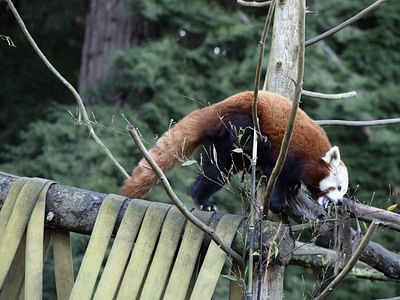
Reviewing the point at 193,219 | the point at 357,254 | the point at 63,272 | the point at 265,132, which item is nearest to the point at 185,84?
the point at 265,132

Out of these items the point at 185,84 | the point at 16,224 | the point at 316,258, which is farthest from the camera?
the point at 185,84

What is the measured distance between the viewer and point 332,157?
133 inches

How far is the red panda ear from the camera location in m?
3.35

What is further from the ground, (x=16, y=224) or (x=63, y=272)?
(x=16, y=224)

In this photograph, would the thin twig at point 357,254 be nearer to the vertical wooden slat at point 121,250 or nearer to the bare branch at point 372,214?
the bare branch at point 372,214

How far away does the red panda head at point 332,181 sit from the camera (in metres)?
3.37

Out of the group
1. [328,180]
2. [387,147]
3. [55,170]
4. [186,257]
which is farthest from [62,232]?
[387,147]

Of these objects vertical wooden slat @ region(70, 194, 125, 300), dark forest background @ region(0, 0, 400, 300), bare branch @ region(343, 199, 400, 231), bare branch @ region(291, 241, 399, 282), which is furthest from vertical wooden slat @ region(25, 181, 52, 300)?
dark forest background @ region(0, 0, 400, 300)

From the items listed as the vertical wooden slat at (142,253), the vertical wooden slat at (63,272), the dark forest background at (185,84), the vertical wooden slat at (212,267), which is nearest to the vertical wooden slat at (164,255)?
the vertical wooden slat at (142,253)

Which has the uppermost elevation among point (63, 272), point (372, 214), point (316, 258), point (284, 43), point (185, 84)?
point (284, 43)

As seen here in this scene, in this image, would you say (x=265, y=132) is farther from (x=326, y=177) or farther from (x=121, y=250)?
(x=121, y=250)

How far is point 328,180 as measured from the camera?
347 cm

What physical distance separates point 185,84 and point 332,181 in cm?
260

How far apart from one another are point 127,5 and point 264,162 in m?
2.91
